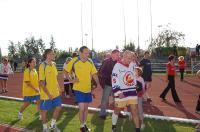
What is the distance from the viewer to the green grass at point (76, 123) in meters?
9.45

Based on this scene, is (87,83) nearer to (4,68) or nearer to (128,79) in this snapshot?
(128,79)

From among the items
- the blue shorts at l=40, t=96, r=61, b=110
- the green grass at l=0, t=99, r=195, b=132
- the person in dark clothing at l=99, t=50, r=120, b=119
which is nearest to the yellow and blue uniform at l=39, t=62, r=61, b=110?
the blue shorts at l=40, t=96, r=61, b=110

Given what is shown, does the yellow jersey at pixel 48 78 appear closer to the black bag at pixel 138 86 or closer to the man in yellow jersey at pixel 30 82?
the man in yellow jersey at pixel 30 82

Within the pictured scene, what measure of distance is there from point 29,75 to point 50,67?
2.06 m

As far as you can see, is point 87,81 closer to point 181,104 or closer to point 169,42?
point 181,104

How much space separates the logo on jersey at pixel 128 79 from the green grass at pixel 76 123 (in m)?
1.45

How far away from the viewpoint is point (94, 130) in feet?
31.3

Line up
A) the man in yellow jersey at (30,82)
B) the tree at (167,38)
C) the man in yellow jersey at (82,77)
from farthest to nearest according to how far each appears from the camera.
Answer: the tree at (167,38) < the man in yellow jersey at (30,82) < the man in yellow jersey at (82,77)

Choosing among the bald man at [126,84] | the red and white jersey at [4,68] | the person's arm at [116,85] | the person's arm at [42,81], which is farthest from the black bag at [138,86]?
the red and white jersey at [4,68]

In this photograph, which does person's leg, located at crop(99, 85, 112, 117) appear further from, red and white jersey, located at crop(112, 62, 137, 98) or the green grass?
red and white jersey, located at crop(112, 62, 137, 98)

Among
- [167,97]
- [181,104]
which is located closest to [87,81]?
[181,104]

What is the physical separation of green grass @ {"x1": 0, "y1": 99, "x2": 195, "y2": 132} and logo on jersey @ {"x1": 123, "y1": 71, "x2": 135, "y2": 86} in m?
1.45

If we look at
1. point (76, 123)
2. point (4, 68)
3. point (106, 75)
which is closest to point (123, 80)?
point (106, 75)

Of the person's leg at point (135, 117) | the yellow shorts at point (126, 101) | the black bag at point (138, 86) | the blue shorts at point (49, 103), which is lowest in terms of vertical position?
the person's leg at point (135, 117)
